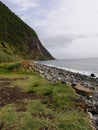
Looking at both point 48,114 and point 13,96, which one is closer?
point 48,114

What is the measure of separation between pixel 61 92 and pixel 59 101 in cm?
330

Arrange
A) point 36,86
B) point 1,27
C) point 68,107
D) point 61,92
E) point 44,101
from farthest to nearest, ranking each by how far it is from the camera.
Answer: point 1,27 < point 36,86 < point 61,92 < point 44,101 < point 68,107

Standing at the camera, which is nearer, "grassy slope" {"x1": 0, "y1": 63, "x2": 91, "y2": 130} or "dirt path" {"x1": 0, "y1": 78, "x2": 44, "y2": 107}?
"grassy slope" {"x1": 0, "y1": 63, "x2": 91, "y2": 130}

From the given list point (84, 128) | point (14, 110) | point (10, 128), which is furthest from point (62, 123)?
point (14, 110)

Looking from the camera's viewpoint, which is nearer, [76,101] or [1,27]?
[76,101]

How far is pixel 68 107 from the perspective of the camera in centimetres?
2083

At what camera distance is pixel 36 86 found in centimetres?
2947

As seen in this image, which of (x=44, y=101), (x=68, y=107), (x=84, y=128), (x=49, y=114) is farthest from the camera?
(x=44, y=101)

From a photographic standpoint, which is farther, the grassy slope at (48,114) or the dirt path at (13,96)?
the dirt path at (13,96)

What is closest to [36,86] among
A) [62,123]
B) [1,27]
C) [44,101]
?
[44,101]

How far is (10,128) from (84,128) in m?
4.29

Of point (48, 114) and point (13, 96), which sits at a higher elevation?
point (13, 96)

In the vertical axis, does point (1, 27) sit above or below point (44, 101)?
above

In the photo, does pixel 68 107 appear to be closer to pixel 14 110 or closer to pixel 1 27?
pixel 14 110
